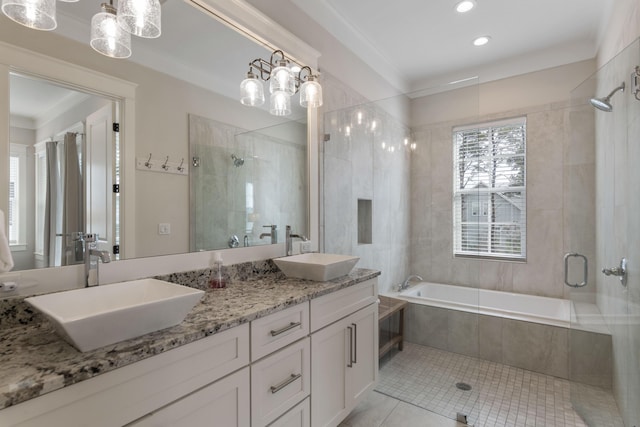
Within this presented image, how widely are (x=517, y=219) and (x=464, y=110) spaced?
1471 millimetres

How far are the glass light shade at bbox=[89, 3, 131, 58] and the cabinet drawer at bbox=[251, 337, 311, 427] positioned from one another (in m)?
1.35

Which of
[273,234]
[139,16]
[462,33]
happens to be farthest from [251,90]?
[462,33]

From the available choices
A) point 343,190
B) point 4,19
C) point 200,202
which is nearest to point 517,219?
point 343,190

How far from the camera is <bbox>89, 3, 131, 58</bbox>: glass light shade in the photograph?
45.9 inches

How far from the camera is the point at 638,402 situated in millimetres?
1544

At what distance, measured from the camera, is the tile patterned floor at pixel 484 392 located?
191 centimetres

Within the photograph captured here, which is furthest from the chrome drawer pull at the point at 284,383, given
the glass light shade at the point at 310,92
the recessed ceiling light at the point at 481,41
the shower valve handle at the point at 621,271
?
the recessed ceiling light at the point at 481,41

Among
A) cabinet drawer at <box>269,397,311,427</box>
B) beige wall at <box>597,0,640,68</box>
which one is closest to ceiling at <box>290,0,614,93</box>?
beige wall at <box>597,0,640,68</box>

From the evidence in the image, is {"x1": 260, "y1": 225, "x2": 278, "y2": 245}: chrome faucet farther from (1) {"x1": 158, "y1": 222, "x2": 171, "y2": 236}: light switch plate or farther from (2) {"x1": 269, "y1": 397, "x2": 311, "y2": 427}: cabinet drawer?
(2) {"x1": 269, "y1": 397, "x2": 311, "y2": 427}: cabinet drawer

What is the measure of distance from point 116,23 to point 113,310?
42.4 inches

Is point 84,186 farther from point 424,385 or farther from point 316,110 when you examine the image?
point 424,385

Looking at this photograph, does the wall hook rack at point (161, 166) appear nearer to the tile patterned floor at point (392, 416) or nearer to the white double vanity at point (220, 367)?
the white double vanity at point (220, 367)

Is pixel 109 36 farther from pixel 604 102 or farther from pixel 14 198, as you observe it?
pixel 604 102

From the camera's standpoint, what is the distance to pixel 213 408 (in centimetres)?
102
